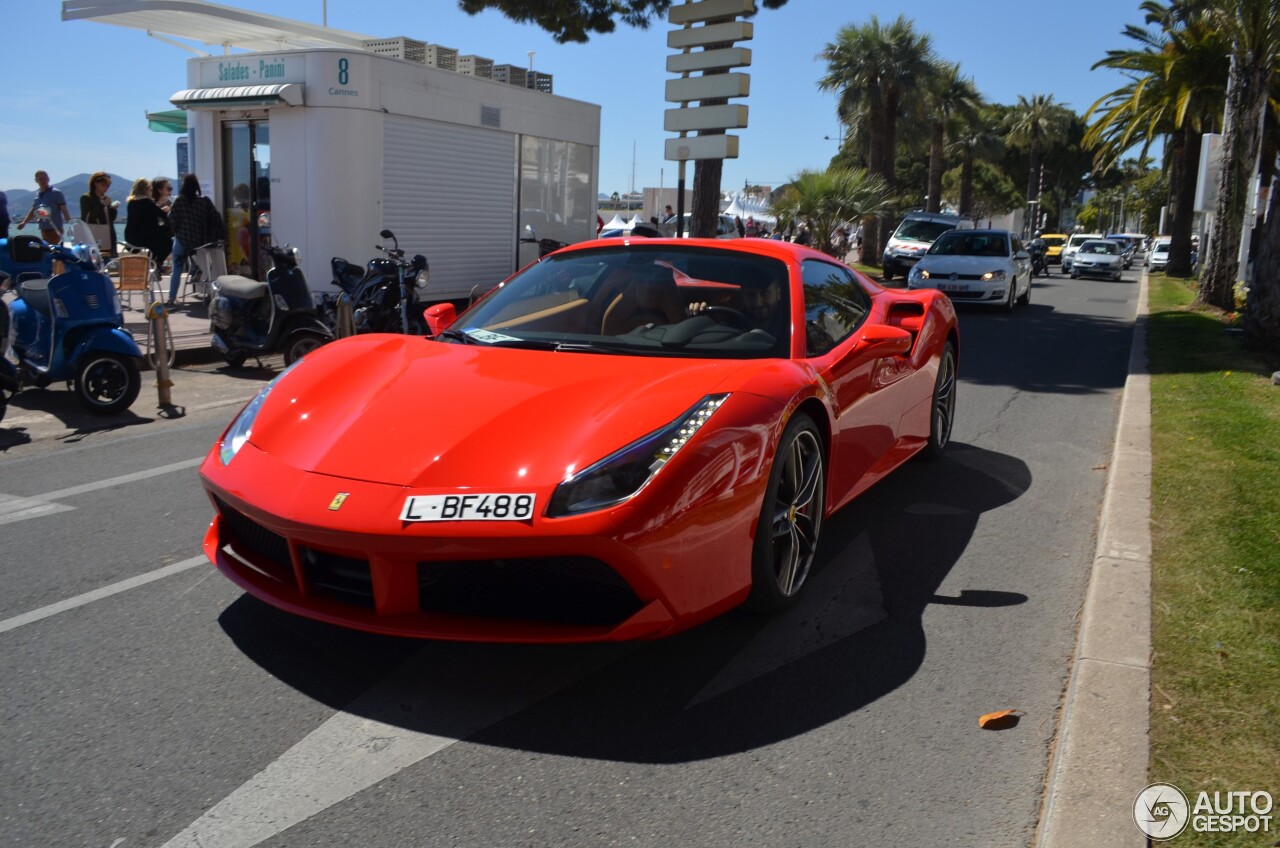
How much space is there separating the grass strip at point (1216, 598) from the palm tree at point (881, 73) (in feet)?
91.3

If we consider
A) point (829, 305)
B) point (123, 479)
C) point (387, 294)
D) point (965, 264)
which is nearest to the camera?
point (829, 305)

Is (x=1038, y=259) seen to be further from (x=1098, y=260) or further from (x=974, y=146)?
(x=974, y=146)

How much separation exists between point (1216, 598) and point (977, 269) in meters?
15.2

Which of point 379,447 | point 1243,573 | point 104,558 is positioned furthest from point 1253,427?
point 104,558

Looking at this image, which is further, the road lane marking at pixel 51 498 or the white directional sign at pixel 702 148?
the white directional sign at pixel 702 148

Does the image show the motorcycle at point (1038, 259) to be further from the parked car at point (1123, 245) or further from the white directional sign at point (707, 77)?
the white directional sign at point (707, 77)

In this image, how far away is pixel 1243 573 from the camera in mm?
4273

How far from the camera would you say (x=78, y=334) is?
7.71 m

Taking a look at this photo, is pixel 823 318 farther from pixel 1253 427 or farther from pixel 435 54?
pixel 435 54

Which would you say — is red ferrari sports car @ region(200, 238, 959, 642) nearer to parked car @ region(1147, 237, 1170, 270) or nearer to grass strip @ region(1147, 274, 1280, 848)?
grass strip @ region(1147, 274, 1280, 848)

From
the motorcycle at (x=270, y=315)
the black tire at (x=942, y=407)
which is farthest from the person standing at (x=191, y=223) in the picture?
the black tire at (x=942, y=407)

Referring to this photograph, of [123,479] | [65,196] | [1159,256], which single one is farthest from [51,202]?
[1159,256]

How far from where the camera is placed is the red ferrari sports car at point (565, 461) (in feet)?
10.0

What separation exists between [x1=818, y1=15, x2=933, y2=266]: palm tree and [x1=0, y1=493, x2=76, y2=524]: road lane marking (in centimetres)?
3098
